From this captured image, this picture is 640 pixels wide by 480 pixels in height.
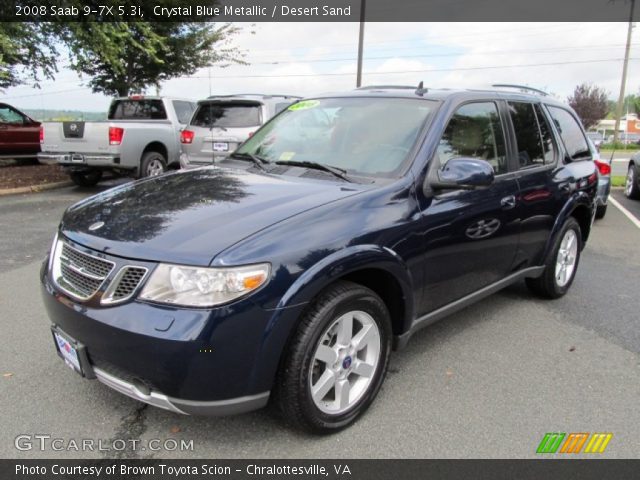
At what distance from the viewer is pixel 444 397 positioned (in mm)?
3180

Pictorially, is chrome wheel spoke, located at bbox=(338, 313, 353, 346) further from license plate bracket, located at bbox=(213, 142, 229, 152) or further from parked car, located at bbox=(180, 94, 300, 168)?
license plate bracket, located at bbox=(213, 142, 229, 152)

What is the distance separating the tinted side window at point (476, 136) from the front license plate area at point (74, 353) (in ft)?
7.48

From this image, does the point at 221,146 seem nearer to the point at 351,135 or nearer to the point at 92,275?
the point at 351,135

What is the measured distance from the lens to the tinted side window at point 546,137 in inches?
A: 174

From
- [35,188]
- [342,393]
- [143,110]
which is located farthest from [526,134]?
[35,188]

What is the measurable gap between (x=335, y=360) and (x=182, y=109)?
10.4m

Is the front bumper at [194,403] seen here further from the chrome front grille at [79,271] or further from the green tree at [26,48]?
the green tree at [26,48]

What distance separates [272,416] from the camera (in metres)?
2.89

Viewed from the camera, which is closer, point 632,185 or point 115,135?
point 115,135

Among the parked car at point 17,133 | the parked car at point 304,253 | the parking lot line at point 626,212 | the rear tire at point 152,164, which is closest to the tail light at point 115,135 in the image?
the rear tire at point 152,164

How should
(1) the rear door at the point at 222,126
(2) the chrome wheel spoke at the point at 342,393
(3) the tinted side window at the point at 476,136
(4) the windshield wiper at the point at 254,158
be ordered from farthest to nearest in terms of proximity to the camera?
1. (1) the rear door at the point at 222,126
2. (4) the windshield wiper at the point at 254,158
3. (3) the tinted side window at the point at 476,136
4. (2) the chrome wheel spoke at the point at 342,393

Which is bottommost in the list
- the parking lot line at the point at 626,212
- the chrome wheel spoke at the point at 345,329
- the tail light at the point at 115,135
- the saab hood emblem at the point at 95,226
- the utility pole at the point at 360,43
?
the parking lot line at the point at 626,212

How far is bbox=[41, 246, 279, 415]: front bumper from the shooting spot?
2.23 m
